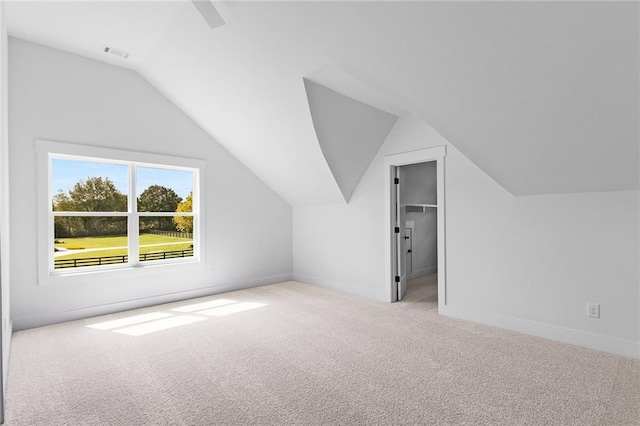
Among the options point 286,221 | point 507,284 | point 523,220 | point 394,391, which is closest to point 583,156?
point 523,220

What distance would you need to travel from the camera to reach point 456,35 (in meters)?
2.41

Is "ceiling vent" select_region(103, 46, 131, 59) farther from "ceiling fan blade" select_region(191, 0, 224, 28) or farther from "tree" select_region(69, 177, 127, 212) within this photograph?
"ceiling fan blade" select_region(191, 0, 224, 28)

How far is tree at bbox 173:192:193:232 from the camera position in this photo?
16.9ft

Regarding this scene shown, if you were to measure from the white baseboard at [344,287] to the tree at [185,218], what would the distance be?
2.08 meters

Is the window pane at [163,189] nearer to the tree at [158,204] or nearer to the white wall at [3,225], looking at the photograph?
the tree at [158,204]

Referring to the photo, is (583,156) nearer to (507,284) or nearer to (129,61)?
(507,284)

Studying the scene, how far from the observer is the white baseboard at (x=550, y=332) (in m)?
2.98

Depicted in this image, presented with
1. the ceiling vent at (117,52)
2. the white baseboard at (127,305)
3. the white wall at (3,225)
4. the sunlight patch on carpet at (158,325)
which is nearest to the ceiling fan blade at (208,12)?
the white wall at (3,225)

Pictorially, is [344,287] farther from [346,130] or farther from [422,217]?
[346,130]

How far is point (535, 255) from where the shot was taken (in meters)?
3.50

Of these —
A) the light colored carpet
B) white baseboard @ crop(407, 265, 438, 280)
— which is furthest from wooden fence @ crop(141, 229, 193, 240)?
white baseboard @ crop(407, 265, 438, 280)

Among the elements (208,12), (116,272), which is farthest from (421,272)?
(208,12)

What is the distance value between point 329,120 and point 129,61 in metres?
2.60

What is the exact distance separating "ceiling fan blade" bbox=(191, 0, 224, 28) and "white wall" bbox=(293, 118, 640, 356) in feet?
8.57
